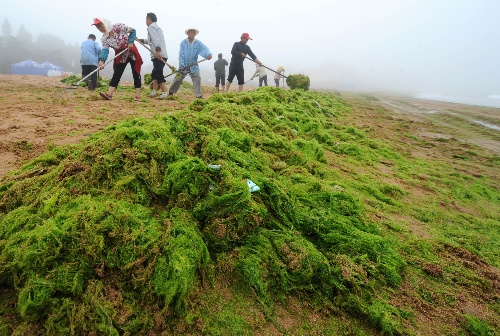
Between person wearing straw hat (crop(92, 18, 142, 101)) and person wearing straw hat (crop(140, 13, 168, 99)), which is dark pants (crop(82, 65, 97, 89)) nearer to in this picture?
person wearing straw hat (crop(140, 13, 168, 99))

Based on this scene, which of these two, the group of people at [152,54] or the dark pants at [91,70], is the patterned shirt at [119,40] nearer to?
the group of people at [152,54]

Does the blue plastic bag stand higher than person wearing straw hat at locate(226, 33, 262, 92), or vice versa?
person wearing straw hat at locate(226, 33, 262, 92)

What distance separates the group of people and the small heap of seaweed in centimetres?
449

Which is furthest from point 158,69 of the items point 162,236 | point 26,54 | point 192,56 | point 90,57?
point 26,54

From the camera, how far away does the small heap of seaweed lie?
1899mm

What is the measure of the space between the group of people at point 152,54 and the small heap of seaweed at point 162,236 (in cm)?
449

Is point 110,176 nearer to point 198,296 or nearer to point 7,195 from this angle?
point 7,195

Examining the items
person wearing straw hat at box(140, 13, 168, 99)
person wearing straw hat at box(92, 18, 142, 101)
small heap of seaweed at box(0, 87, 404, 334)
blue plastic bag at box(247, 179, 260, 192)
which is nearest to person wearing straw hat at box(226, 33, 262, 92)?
person wearing straw hat at box(140, 13, 168, 99)

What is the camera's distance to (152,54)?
8328 millimetres

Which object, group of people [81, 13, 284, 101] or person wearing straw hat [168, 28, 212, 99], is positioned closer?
group of people [81, 13, 284, 101]

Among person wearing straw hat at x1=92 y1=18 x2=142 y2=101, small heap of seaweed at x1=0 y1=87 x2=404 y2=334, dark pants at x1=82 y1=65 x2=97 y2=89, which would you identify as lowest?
small heap of seaweed at x1=0 y1=87 x2=404 y2=334

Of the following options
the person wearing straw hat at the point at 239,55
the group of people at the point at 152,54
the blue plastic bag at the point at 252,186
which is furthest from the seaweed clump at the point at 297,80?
the blue plastic bag at the point at 252,186

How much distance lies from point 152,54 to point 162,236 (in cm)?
744

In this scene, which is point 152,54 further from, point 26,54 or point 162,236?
point 26,54
